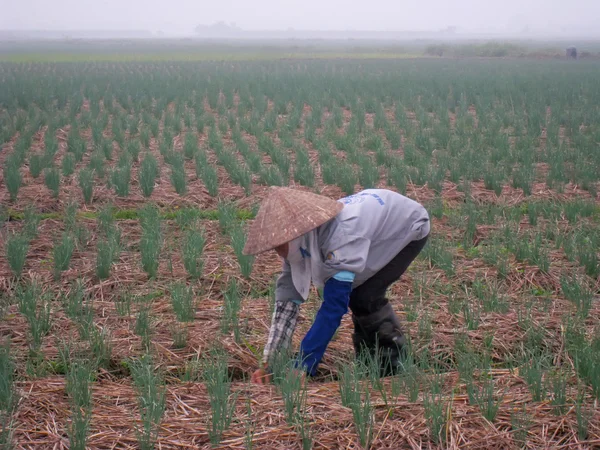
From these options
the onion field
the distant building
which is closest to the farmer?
the onion field

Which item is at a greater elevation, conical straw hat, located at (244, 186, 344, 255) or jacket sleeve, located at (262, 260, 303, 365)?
conical straw hat, located at (244, 186, 344, 255)

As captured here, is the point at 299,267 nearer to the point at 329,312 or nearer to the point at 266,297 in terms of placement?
the point at 329,312

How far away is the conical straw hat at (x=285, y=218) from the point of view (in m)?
2.57

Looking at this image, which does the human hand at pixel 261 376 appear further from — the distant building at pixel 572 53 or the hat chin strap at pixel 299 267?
the distant building at pixel 572 53

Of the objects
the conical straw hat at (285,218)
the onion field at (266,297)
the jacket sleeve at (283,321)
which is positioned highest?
the conical straw hat at (285,218)

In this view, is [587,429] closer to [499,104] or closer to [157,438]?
[157,438]

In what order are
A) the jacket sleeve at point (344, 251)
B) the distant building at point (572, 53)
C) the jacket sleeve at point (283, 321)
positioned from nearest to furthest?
the jacket sleeve at point (344, 251) → the jacket sleeve at point (283, 321) → the distant building at point (572, 53)

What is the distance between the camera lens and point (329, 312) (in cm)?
262

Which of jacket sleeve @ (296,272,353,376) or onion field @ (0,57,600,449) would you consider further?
jacket sleeve @ (296,272,353,376)

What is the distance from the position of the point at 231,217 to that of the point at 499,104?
8293 mm

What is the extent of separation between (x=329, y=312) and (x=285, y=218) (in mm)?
390

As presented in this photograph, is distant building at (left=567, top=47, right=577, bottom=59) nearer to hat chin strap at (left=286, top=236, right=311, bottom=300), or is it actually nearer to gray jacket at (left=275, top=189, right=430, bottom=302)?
gray jacket at (left=275, top=189, right=430, bottom=302)

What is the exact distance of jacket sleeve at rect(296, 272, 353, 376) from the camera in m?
2.62

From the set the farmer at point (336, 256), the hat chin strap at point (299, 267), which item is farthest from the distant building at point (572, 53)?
the hat chin strap at point (299, 267)
